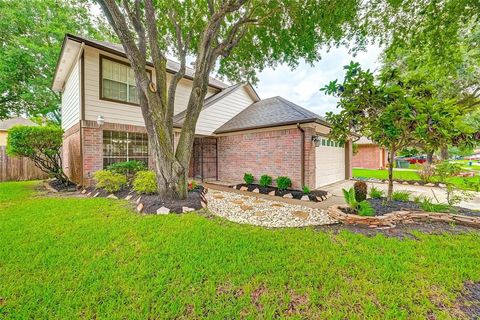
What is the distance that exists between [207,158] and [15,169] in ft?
34.7

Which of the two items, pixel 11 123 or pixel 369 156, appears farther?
pixel 11 123

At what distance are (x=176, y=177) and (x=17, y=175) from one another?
39.0ft

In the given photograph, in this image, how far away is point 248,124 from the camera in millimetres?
9336

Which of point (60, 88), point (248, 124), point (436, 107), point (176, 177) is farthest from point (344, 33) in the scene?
point (60, 88)

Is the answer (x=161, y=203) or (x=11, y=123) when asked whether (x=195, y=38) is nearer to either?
(x=161, y=203)

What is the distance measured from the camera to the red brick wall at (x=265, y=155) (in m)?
7.68

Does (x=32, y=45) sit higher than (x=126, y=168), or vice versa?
(x=32, y=45)

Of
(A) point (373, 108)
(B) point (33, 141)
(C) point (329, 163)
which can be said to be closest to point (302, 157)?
(C) point (329, 163)

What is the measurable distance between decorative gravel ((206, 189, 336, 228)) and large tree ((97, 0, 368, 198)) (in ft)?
4.56

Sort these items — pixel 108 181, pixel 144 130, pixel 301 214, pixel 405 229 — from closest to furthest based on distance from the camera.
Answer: pixel 405 229
pixel 301 214
pixel 108 181
pixel 144 130

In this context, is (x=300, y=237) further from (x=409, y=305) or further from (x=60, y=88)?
(x=60, y=88)

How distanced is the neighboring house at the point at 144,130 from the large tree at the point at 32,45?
3.00m

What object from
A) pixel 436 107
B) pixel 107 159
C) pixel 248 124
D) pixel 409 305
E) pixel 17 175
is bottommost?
pixel 409 305

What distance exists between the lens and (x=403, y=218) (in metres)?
4.43
